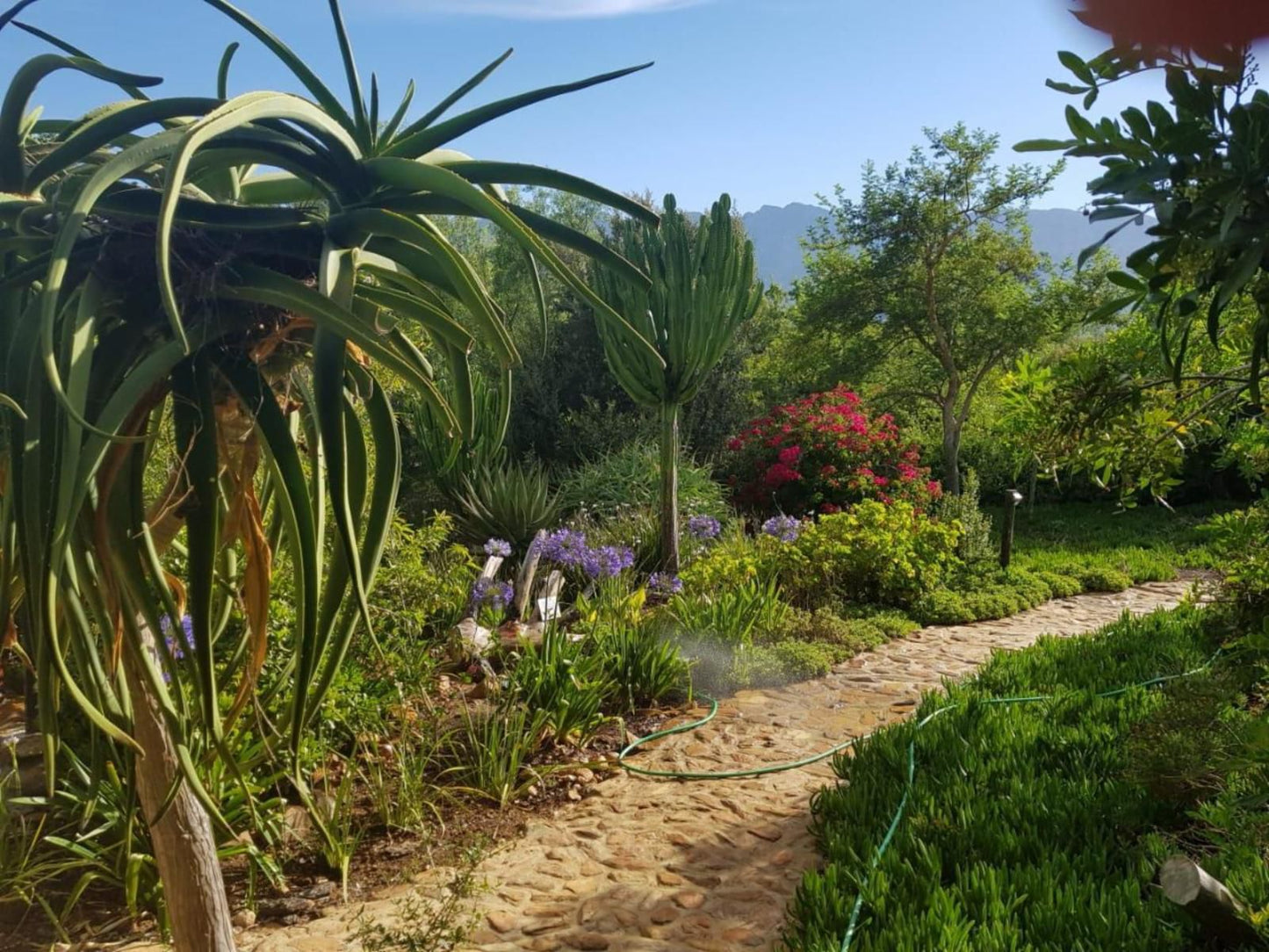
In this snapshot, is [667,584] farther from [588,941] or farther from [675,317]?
[588,941]

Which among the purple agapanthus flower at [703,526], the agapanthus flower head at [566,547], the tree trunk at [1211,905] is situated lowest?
the tree trunk at [1211,905]

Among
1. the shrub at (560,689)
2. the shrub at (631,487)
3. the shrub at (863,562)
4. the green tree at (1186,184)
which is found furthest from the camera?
the shrub at (631,487)

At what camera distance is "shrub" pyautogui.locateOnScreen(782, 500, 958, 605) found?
Answer: 7180 mm

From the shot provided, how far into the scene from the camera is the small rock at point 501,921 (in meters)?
2.80

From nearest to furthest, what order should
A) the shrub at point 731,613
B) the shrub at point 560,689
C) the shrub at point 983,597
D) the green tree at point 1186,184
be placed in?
the green tree at point 1186,184 < the shrub at point 560,689 < the shrub at point 731,613 < the shrub at point 983,597

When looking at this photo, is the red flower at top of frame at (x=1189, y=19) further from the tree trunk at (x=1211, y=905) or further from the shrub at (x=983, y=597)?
the shrub at (x=983, y=597)

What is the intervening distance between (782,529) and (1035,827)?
15.3 ft

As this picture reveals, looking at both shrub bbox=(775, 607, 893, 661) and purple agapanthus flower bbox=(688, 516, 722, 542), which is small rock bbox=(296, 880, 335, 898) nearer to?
shrub bbox=(775, 607, 893, 661)

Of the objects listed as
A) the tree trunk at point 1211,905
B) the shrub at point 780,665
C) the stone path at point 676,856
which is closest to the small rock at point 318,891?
the stone path at point 676,856

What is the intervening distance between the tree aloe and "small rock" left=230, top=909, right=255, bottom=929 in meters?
4.77

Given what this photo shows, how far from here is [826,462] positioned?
1082 centimetres

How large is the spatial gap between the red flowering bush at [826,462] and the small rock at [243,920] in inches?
311

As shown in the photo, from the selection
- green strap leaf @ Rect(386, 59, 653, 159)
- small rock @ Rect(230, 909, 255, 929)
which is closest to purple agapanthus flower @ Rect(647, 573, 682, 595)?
small rock @ Rect(230, 909, 255, 929)

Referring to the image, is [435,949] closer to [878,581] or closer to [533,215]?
[533,215]
